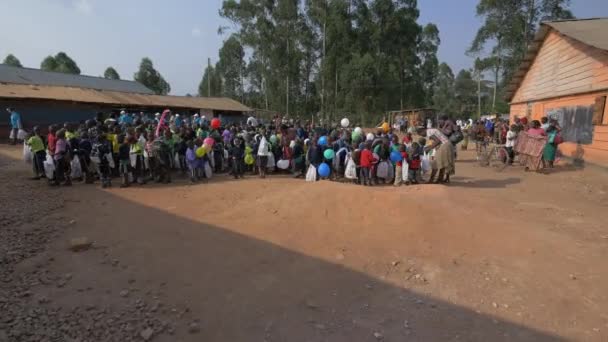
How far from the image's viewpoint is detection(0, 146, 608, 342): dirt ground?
3.49 meters

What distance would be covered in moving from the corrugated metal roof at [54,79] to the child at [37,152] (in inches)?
719

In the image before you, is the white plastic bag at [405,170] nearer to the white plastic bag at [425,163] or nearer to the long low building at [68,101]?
the white plastic bag at [425,163]

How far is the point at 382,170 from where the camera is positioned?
923cm

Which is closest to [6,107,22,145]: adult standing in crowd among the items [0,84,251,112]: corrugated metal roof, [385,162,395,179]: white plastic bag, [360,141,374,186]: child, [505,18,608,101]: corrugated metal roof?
[0,84,251,112]: corrugated metal roof

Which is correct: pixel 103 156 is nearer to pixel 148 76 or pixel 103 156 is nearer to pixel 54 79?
pixel 54 79

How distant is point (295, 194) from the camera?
23.6ft

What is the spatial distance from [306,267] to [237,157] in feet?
20.4

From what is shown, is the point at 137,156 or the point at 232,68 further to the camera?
the point at 232,68

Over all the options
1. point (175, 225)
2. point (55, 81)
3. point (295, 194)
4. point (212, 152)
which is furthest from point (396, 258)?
point (55, 81)

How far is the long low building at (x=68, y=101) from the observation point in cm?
1780

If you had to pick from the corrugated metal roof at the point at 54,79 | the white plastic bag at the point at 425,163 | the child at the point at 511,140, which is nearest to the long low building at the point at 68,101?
the corrugated metal roof at the point at 54,79

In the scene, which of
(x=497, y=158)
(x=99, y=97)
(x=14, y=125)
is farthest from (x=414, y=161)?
(x=99, y=97)

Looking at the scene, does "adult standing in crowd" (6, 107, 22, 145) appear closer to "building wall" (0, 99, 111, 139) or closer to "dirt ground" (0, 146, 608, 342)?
"building wall" (0, 99, 111, 139)

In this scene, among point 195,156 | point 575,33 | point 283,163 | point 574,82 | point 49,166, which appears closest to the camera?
point 49,166
